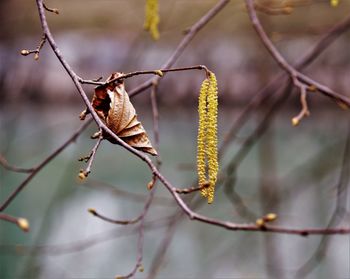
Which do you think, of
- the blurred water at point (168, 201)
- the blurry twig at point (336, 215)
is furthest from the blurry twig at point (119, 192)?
the blurry twig at point (336, 215)

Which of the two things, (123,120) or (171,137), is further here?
(171,137)

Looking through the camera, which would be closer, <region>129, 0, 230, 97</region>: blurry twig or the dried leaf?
the dried leaf

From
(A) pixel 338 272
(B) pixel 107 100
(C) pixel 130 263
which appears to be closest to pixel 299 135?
(A) pixel 338 272

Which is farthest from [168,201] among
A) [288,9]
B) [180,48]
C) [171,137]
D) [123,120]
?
[123,120]

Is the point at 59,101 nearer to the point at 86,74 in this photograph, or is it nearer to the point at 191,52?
the point at 86,74

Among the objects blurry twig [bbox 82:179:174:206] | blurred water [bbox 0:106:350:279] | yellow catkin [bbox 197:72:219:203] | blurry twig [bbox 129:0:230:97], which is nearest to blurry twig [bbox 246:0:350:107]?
blurry twig [bbox 129:0:230:97]

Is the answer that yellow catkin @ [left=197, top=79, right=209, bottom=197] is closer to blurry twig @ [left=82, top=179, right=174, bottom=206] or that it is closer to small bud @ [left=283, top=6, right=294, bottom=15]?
small bud @ [left=283, top=6, right=294, bottom=15]

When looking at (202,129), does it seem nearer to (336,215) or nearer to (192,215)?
(192,215)

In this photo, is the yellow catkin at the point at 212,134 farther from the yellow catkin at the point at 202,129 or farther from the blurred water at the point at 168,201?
the blurred water at the point at 168,201
